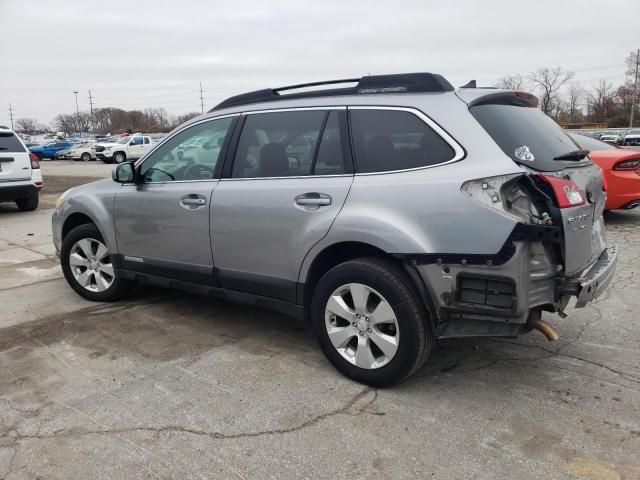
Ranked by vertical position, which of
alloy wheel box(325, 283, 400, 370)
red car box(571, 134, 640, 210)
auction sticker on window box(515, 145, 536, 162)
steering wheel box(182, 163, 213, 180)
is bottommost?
alloy wheel box(325, 283, 400, 370)

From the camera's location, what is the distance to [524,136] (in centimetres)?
313

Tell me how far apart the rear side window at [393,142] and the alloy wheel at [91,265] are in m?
2.77

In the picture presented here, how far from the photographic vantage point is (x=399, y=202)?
3.06 m

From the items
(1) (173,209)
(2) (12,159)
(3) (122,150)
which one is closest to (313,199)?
(1) (173,209)

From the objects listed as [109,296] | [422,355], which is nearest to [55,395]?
[109,296]

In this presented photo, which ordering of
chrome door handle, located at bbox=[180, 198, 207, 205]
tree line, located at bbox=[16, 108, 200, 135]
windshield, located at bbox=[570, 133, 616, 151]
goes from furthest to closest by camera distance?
tree line, located at bbox=[16, 108, 200, 135] → windshield, located at bbox=[570, 133, 616, 151] → chrome door handle, located at bbox=[180, 198, 207, 205]

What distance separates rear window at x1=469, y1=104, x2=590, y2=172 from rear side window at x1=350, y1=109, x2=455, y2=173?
11.3 inches

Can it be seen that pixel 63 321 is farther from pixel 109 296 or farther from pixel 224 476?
pixel 224 476

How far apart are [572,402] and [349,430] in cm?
133

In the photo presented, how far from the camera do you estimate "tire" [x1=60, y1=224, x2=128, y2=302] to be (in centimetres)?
496

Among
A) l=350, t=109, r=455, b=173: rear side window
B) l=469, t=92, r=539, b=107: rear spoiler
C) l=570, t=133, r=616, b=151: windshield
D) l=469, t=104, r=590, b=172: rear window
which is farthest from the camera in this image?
l=570, t=133, r=616, b=151: windshield

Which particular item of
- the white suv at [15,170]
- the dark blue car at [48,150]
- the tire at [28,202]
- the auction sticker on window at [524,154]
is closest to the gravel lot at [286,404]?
the auction sticker on window at [524,154]

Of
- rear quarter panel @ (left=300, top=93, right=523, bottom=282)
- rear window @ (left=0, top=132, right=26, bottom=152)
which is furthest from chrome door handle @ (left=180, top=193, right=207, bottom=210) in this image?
rear window @ (left=0, top=132, right=26, bottom=152)

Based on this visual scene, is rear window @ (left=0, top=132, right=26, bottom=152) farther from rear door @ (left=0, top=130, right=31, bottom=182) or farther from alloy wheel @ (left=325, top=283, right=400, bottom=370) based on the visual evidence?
alloy wheel @ (left=325, top=283, right=400, bottom=370)
